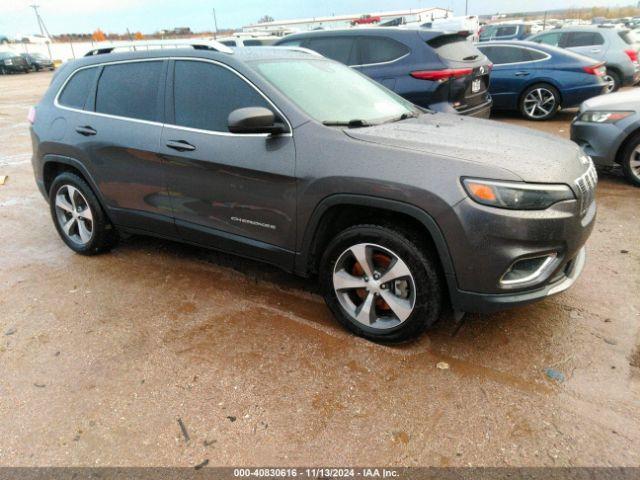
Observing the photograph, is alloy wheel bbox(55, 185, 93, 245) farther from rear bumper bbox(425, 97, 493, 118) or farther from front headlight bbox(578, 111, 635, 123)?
front headlight bbox(578, 111, 635, 123)

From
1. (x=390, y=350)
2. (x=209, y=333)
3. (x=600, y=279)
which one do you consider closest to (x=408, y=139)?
(x=390, y=350)

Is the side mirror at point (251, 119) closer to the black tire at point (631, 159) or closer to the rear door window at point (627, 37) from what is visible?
the black tire at point (631, 159)

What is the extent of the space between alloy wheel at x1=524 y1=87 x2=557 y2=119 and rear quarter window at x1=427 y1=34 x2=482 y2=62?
3.15 m

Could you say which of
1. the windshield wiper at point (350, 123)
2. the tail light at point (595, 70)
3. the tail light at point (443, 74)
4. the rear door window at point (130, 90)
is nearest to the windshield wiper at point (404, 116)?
the windshield wiper at point (350, 123)

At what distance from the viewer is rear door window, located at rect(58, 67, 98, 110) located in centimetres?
405

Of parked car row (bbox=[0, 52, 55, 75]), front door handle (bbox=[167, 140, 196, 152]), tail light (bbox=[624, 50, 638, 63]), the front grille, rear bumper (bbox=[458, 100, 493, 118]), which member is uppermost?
front door handle (bbox=[167, 140, 196, 152])

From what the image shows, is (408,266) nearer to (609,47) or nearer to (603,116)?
(603,116)

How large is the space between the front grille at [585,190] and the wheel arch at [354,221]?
778mm

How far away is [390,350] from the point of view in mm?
2883

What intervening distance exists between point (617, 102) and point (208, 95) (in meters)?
4.81

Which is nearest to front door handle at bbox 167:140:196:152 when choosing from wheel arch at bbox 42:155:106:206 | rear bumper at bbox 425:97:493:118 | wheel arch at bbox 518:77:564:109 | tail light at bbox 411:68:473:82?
wheel arch at bbox 42:155:106:206

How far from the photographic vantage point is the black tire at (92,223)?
4.08 m

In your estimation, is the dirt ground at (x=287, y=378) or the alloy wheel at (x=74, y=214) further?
the alloy wheel at (x=74, y=214)

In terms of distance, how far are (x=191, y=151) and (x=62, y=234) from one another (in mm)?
1899
